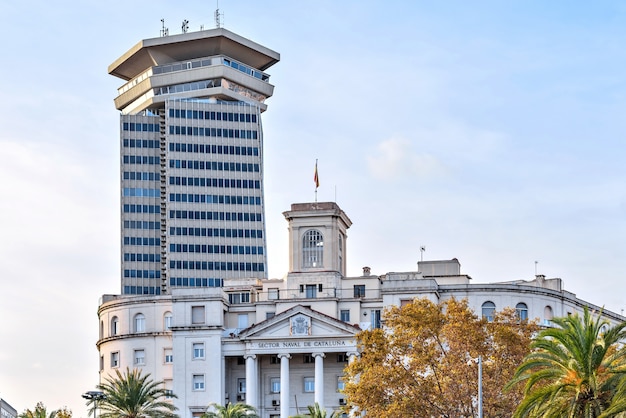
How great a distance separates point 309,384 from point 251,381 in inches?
268

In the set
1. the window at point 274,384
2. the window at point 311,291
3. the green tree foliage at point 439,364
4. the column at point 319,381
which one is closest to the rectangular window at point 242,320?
the window at point 274,384

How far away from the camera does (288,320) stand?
14638 centimetres

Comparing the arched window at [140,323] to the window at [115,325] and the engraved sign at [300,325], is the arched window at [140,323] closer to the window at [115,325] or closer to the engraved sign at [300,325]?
the window at [115,325]

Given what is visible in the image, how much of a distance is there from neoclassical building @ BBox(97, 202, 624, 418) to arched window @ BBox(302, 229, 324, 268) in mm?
107

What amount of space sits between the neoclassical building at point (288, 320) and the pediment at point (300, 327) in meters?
0.10

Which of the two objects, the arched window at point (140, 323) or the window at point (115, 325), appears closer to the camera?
the arched window at point (140, 323)

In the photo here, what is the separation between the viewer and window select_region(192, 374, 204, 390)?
146375 mm

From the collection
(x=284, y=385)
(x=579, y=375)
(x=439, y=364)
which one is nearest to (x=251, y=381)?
(x=284, y=385)

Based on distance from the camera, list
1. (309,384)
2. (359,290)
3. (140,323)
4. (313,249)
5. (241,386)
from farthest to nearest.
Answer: (140,323) → (313,249) → (359,290) → (241,386) → (309,384)

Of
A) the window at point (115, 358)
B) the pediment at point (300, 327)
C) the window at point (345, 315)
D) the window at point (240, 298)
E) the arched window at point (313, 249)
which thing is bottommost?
the window at point (115, 358)

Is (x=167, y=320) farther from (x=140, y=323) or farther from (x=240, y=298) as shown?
(x=240, y=298)

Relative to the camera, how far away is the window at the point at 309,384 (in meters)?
149

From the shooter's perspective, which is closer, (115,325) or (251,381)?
(251,381)

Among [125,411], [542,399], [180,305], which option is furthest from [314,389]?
[542,399]
